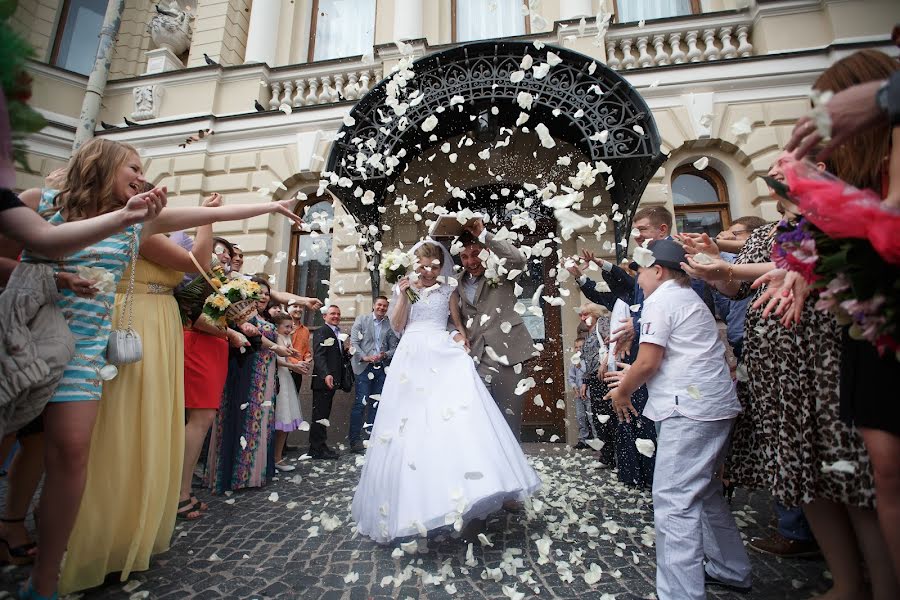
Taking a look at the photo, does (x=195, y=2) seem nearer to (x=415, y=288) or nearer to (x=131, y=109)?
(x=131, y=109)

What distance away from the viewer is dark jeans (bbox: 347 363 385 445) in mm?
6422

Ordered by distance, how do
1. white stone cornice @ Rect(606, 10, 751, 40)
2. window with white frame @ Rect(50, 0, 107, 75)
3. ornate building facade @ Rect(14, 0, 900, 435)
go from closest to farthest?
ornate building facade @ Rect(14, 0, 900, 435) < white stone cornice @ Rect(606, 10, 751, 40) < window with white frame @ Rect(50, 0, 107, 75)

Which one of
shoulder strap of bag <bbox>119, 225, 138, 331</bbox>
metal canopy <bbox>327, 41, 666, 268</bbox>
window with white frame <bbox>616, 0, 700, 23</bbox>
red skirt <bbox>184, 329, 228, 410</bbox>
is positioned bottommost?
red skirt <bbox>184, 329, 228, 410</bbox>

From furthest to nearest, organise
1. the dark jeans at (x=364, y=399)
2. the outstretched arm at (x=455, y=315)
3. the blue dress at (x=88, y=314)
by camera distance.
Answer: the dark jeans at (x=364, y=399) < the outstretched arm at (x=455, y=315) < the blue dress at (x=88, y=314)

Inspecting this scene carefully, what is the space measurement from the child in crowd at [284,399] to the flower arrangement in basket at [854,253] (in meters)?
4.68

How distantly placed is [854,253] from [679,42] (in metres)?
8.27

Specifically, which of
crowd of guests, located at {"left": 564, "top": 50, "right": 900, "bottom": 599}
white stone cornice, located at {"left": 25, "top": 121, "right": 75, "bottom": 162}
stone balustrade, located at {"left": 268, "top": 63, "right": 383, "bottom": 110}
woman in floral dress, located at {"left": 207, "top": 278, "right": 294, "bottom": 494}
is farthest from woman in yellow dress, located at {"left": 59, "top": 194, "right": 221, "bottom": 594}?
white stone cornice, located at {"left": 25, "top": 121, "right": 75, "bottom": 162}

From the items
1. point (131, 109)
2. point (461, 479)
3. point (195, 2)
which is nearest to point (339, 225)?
point (131, 109)

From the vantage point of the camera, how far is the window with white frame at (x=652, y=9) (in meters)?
8.72

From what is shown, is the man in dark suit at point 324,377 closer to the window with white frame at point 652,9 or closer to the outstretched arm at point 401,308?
the outstretched arm at point 401,308

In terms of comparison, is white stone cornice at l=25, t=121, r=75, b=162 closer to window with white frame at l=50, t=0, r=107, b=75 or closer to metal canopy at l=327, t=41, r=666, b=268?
window with white frame at l=50, t=0, r=107, b=75

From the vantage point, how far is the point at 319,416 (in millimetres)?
6082

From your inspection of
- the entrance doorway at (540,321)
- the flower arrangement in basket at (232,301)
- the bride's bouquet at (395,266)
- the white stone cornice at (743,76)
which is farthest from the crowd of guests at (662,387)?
the white stone cornice at (743,76)

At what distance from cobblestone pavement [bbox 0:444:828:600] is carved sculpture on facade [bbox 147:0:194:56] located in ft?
35.7
